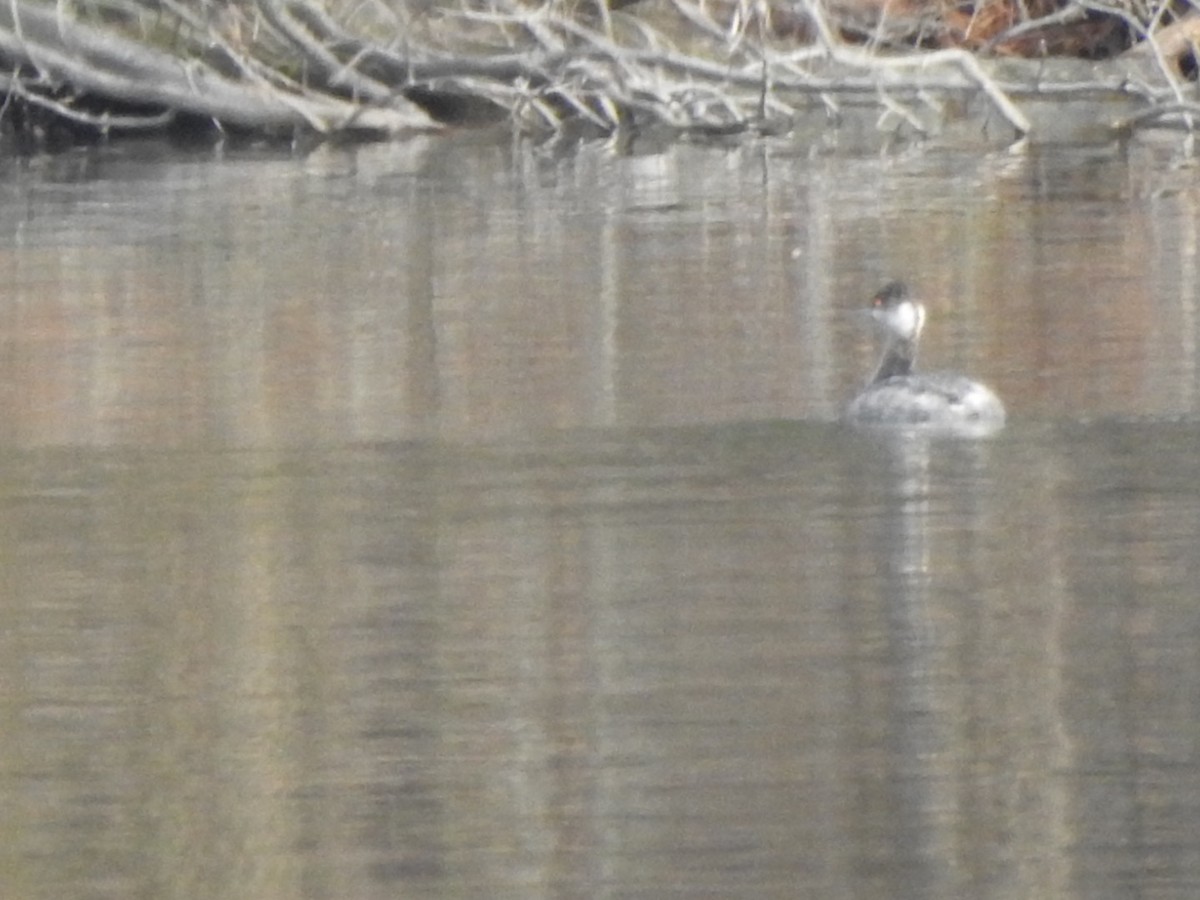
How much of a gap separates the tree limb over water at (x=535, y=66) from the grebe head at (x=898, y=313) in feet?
28.3

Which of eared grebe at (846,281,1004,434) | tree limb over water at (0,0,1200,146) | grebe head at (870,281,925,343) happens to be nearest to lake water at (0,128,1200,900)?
eared grebe at (846,281,1004,434)

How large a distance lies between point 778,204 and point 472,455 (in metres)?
8.95

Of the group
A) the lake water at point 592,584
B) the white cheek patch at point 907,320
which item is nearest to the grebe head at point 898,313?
the white cheek patch at point 907,320

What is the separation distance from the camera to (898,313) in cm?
1133

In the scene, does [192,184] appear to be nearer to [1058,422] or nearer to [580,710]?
[1058,422]

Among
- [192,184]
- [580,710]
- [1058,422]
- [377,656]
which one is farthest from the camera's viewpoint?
[192,184]

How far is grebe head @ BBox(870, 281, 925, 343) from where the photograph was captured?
11.2 metres

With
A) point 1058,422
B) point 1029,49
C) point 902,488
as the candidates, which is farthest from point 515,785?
point 1029,49

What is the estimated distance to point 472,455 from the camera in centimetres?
983

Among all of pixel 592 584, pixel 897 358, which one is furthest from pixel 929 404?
pixel 592 584

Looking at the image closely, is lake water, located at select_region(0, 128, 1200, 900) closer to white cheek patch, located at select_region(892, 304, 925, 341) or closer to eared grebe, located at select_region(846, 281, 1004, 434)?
eared grebe, located at select_region(846, 281, 1004, 434)

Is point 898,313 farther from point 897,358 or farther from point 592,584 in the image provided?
point 592,584

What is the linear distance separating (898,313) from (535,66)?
10538mm

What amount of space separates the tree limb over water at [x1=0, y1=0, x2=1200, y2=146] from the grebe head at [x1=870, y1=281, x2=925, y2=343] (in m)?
8.63
